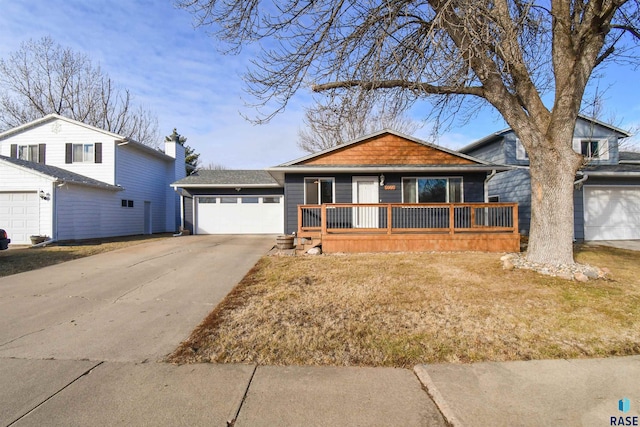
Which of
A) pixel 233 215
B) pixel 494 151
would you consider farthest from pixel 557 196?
pixel 233 215

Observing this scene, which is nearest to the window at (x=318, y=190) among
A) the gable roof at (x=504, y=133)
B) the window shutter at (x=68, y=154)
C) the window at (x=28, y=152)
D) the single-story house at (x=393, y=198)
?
the single-story house at (x=393, y=198)

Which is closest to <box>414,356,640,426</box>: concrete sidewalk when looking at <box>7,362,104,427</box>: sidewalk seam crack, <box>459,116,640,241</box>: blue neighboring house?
<box>7,362,104,427</box>: sidewalk seam crack

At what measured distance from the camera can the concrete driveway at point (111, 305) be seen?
127 inches

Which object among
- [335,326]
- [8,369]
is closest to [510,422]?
[335,326]

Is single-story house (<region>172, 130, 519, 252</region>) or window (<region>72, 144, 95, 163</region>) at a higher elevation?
window (<region>72, 144, 95, 163</region>)

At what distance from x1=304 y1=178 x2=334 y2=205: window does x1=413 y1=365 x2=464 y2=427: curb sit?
9.41 m

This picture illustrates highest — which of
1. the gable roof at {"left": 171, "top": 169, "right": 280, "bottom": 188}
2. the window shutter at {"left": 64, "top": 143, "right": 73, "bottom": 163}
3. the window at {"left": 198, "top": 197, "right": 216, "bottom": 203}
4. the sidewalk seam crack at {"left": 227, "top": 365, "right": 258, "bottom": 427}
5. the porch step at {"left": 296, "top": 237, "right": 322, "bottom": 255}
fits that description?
the window shutter at {"left": 64, "top": 143, "right": 73, "bottom": 163}

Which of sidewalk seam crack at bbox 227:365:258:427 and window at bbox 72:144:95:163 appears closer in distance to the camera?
sidewalk seam crack at bbox 227:365:258:427

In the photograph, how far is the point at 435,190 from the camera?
1182 cm

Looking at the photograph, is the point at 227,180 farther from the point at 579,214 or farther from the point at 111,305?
the point at 579,214

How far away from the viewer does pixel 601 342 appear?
326cm

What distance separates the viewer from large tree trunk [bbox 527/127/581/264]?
20.9 ft

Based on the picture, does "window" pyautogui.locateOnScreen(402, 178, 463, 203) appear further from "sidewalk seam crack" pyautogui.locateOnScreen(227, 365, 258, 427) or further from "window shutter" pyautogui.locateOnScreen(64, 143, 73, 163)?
"window shutter" pyautogui.locateOnScreen(64, 143, 73, 163)

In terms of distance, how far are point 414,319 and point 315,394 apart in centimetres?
197
